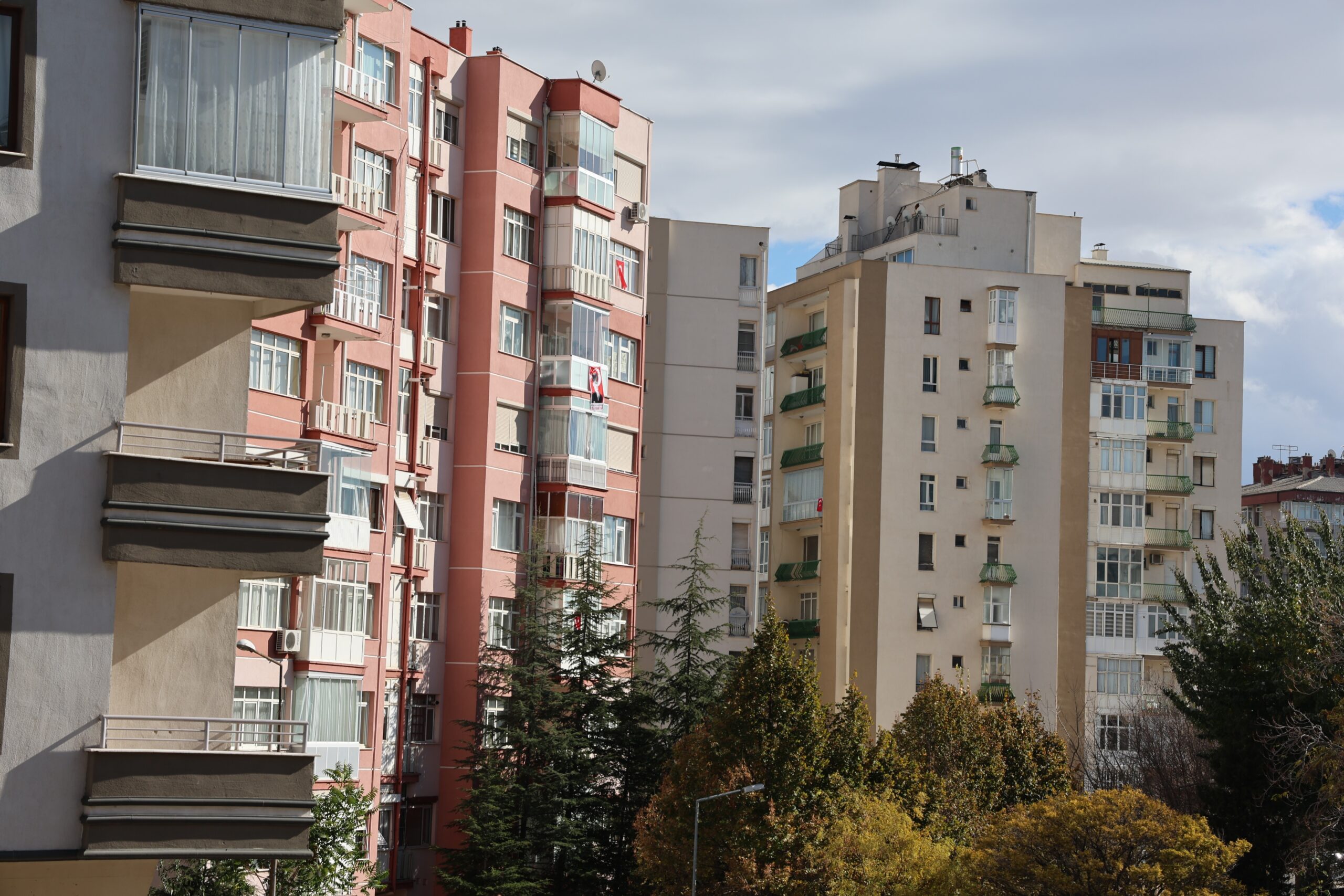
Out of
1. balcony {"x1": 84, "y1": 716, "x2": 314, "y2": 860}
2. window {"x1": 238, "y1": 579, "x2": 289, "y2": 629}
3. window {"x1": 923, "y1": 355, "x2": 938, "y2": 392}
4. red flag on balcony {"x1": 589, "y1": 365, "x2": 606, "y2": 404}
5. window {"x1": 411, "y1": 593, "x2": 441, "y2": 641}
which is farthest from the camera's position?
window {"x1": 923, "y1": 355, "x2": 938, "y2": 392}

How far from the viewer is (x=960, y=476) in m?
76.7

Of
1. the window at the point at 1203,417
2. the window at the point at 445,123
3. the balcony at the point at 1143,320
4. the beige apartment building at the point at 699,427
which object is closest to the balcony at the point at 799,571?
the beige apartment building at the point at 699,427

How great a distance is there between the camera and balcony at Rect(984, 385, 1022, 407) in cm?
7656

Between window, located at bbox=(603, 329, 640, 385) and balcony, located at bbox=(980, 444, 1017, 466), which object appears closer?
window, located at bbox=(603, 329, 640, 385)

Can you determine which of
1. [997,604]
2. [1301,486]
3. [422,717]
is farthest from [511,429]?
[1301,486]

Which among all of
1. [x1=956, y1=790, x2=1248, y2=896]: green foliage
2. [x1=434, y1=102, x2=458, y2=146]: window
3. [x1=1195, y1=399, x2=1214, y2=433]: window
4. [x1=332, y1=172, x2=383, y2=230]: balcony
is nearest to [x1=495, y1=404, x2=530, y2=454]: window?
[x1=434, y1=102, x2=458, y2=146]: window

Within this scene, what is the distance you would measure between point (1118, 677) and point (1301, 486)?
54.0 meters

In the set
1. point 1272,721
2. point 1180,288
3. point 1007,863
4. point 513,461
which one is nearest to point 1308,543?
point 1272,721

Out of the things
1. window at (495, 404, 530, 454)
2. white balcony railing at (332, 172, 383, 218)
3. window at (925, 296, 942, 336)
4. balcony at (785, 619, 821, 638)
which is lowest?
balcony at (785, 619, 821, 638)

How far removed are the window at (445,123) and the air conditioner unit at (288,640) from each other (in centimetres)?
1701

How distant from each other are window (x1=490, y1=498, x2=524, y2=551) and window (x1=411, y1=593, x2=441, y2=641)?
2497 millimetres

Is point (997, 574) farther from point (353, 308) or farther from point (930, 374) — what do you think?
point (353, 308)

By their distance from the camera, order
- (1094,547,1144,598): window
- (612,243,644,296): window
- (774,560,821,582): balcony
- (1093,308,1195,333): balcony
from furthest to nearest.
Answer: (1093,308,1195,333): balcony < (1094,547,1144,598): window < (774,560,821,582): balcony < (612,243,644,296): window

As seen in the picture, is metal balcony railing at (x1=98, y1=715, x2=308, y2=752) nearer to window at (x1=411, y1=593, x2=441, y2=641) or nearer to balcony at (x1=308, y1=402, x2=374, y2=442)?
balcony at (x1=308, y1=402, x2=374, y2=442)
